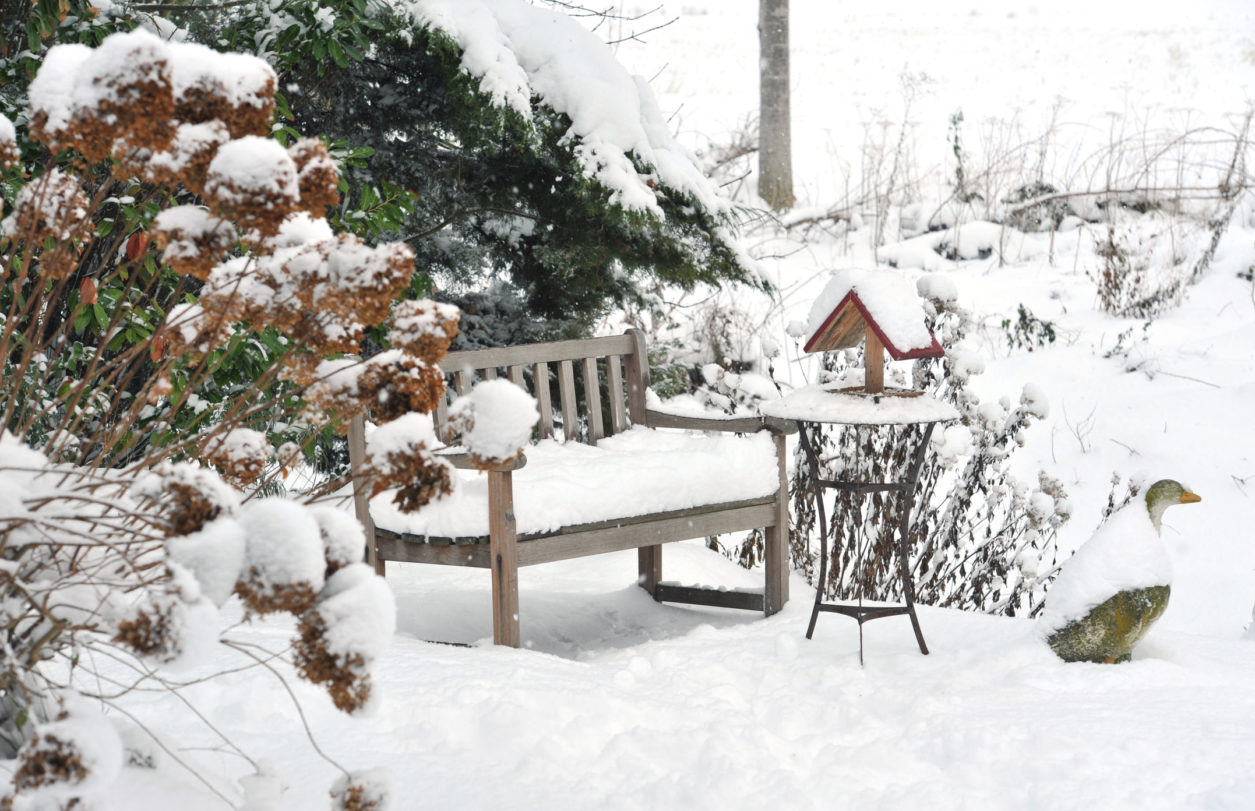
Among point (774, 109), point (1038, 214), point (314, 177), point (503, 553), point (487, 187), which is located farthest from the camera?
point (774, 109)

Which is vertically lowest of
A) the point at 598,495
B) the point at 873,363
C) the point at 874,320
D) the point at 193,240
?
the point at 598,495

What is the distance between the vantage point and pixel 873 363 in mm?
3209

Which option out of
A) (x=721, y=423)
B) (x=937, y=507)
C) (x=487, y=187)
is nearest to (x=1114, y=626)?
Answer: (x=937, y=507)

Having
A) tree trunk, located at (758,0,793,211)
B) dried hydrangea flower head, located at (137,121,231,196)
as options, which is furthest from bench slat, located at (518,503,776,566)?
tree trunk, located at (758,0,793,211)

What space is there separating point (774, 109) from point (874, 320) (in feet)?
23.9

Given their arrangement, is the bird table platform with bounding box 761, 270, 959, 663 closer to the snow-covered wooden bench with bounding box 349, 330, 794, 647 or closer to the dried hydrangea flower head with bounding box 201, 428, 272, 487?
the snow-covered wooden bench with bounding box 349, 330, 794, 647

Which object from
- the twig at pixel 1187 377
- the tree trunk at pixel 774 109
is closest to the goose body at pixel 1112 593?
the twig at pixel 1187 377

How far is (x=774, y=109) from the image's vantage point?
9898 millimetres

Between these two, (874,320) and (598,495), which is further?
(598,495)

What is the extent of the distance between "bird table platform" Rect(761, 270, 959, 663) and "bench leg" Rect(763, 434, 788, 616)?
36cm

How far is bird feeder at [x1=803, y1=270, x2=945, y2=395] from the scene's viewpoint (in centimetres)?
308

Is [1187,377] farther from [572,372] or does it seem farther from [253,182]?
[253,182]

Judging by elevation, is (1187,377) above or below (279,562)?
below

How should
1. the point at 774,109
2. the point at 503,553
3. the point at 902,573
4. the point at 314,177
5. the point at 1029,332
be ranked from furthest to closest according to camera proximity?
1. the point at 774,109
2. the point at 1029,332
3. the point at 902,573
4. the point at 503,553
5. the point at 314,177
